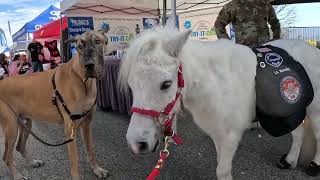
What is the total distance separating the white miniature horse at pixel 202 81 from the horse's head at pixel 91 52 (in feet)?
4.14

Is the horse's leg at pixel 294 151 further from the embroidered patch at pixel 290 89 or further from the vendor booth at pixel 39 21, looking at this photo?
the vendor booth at pixel 39 21

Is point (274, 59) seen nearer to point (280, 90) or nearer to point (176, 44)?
point (280, 90)

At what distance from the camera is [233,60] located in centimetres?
280

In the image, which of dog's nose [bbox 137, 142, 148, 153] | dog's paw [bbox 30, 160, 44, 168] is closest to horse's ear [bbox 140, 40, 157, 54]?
dog's nose [bbox 137, 142, 148, 153]

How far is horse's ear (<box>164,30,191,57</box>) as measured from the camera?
2.21 metres

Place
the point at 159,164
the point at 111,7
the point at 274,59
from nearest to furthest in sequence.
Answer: the point at 159,164 → the point at 274,59 → the point at 111,7

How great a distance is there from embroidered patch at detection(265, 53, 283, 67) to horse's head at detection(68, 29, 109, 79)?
1.67 meters

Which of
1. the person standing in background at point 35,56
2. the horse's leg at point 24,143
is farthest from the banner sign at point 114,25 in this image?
the horse's leg at point 24,143

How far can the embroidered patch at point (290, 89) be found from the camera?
9.71ft

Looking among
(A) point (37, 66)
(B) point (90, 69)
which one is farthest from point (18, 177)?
(A) point (37, 66)

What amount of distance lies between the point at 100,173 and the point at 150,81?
7.72ft

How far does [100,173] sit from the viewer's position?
4117 millimetres

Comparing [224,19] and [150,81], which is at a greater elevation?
[224,19]

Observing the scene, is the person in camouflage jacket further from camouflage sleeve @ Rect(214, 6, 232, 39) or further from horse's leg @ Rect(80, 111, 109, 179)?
horse's leg @ Rect(80, 111, 109, 179)
